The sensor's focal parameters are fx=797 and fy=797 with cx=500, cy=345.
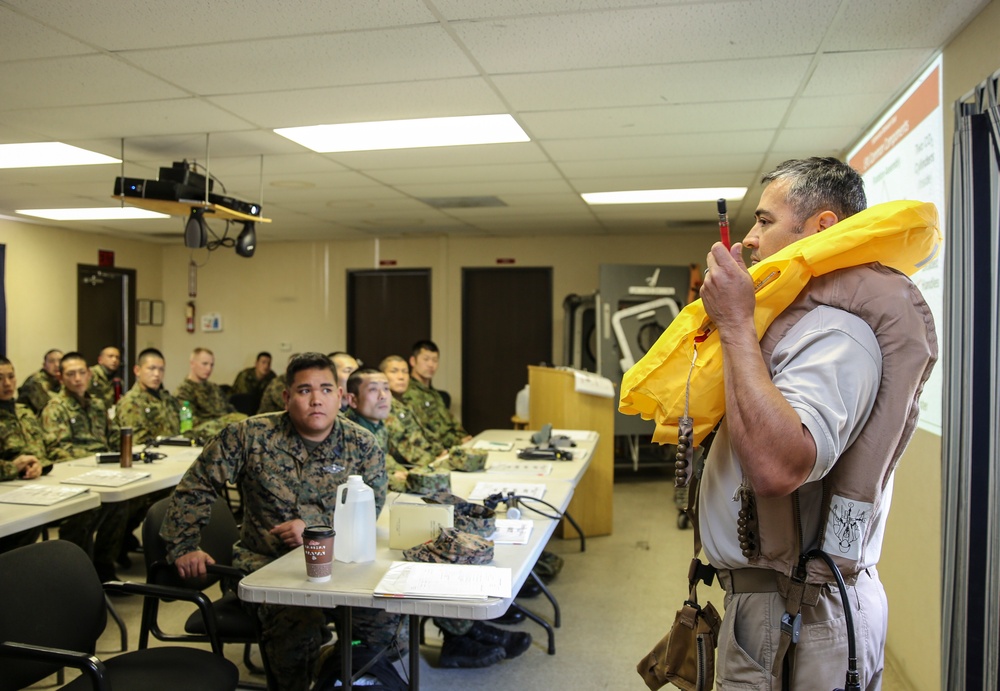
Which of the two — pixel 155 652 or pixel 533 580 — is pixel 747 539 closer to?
pixel 155 652

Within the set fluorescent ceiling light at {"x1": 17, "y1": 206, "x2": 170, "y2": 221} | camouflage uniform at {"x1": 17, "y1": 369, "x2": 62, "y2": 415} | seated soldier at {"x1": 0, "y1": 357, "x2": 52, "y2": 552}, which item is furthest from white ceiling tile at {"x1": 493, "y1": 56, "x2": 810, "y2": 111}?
fluorescent ceiling light at {"x1": 17, "y1": 206, "x2": 170, "y2": 221}

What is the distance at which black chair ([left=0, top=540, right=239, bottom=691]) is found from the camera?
2.27 m

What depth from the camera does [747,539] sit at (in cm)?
136

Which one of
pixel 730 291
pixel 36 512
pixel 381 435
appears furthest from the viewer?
pixel 381 435

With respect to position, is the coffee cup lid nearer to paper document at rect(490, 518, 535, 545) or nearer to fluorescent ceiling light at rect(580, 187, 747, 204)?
paper document at rect(490, 518, 535, 545)

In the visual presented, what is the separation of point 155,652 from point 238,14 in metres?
2.12

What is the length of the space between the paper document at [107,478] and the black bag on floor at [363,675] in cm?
168

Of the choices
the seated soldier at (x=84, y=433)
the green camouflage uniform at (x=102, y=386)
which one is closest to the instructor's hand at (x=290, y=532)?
the seated soldier at (x=84, y=433)

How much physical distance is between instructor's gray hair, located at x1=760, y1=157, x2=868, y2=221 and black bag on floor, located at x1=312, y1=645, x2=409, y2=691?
207cm

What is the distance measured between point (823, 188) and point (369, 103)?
9.14ft

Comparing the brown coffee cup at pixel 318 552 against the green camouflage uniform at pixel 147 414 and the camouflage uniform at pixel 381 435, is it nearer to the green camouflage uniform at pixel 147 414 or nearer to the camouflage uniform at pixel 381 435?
the camouflage uniform at pixel 381 435

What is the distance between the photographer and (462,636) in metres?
3.75

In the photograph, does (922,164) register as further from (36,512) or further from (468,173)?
(36,512)

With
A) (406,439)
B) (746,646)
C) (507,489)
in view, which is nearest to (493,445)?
(406,439)
